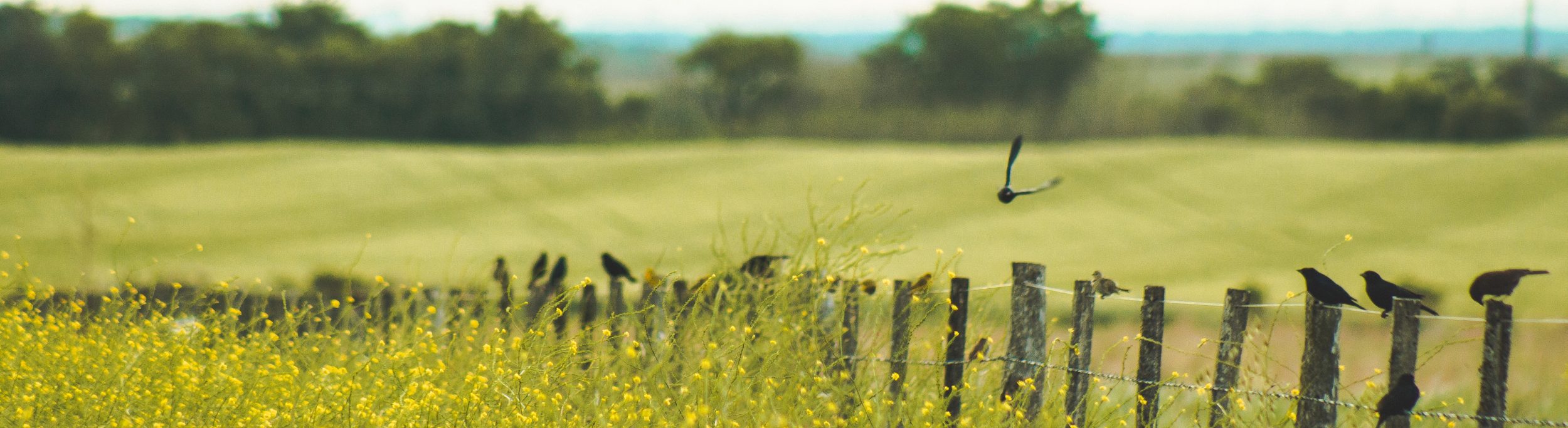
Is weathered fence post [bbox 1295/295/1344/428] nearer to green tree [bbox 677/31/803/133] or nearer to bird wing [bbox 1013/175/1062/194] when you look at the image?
bird wing [bbox 1013/175/1062/194]

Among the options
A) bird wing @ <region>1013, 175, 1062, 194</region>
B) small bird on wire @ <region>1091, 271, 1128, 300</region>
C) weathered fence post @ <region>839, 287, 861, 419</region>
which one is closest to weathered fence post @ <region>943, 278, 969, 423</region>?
weathered fence post @ <region>839, 287, 861, 419</region>

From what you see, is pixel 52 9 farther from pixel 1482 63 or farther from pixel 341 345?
pixel 1482 63

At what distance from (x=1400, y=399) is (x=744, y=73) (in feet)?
82.7

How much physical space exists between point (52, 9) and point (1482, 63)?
1121 inches

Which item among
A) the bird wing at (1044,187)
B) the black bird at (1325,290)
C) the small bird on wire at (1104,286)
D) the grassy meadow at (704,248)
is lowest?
the grassy meadow at (704,248)

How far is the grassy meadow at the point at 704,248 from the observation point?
3471 millimetres

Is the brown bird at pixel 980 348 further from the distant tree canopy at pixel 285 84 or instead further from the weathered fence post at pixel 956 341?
the distant tree canopy at pixel 285 84

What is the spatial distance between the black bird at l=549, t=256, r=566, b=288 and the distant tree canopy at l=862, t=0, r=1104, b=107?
76.5 ft

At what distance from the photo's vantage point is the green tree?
27359 millimetres

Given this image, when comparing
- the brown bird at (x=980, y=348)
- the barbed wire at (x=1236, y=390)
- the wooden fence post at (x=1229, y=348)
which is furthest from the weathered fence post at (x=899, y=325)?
the wooden fence post at (x=1229, y=348)

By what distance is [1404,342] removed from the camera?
9.59 feet

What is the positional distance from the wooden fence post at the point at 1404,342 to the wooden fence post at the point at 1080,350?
0.71m

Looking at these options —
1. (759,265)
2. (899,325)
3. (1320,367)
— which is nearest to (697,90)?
(759,265)

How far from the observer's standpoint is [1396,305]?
2.93 metres
